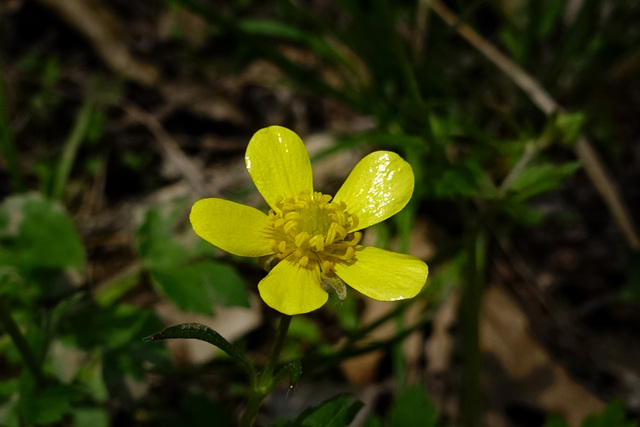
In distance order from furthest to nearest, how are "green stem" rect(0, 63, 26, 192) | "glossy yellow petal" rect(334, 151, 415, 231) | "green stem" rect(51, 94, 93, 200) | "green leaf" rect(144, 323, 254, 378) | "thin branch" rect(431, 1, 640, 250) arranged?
"green stem" rect(51, 94, 93, 200) < "thin branch" rect(431, 1, 640, 250) < "green stem" rect(0, 63, 26, 192) < "glossy yellow petal" rect(334, 151, 415, 231) < "green leaf" rect(144, 323, 254, 378)

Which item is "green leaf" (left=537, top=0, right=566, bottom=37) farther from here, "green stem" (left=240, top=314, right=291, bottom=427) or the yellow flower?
"green stem" (left=240, top=314, right=291, bottom=427)

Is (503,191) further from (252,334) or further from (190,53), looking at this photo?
(190,53)

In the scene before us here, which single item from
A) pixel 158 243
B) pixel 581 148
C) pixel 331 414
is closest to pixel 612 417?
pixel 331 414

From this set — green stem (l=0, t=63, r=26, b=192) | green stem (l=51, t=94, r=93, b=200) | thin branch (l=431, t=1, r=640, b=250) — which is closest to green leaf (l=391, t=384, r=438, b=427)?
thin branch (l=431, t=1, r=640, b=250)

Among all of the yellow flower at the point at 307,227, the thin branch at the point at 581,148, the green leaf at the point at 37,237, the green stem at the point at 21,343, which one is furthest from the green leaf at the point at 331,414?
the thin branch at the point at 581,148

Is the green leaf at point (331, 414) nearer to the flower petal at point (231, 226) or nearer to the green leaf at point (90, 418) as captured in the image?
the flower petal at point (231, 226)

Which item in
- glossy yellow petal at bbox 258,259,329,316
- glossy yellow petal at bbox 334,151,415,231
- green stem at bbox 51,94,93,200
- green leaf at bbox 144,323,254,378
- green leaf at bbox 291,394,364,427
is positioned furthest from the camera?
green stem at bbox 51,94,93,200
